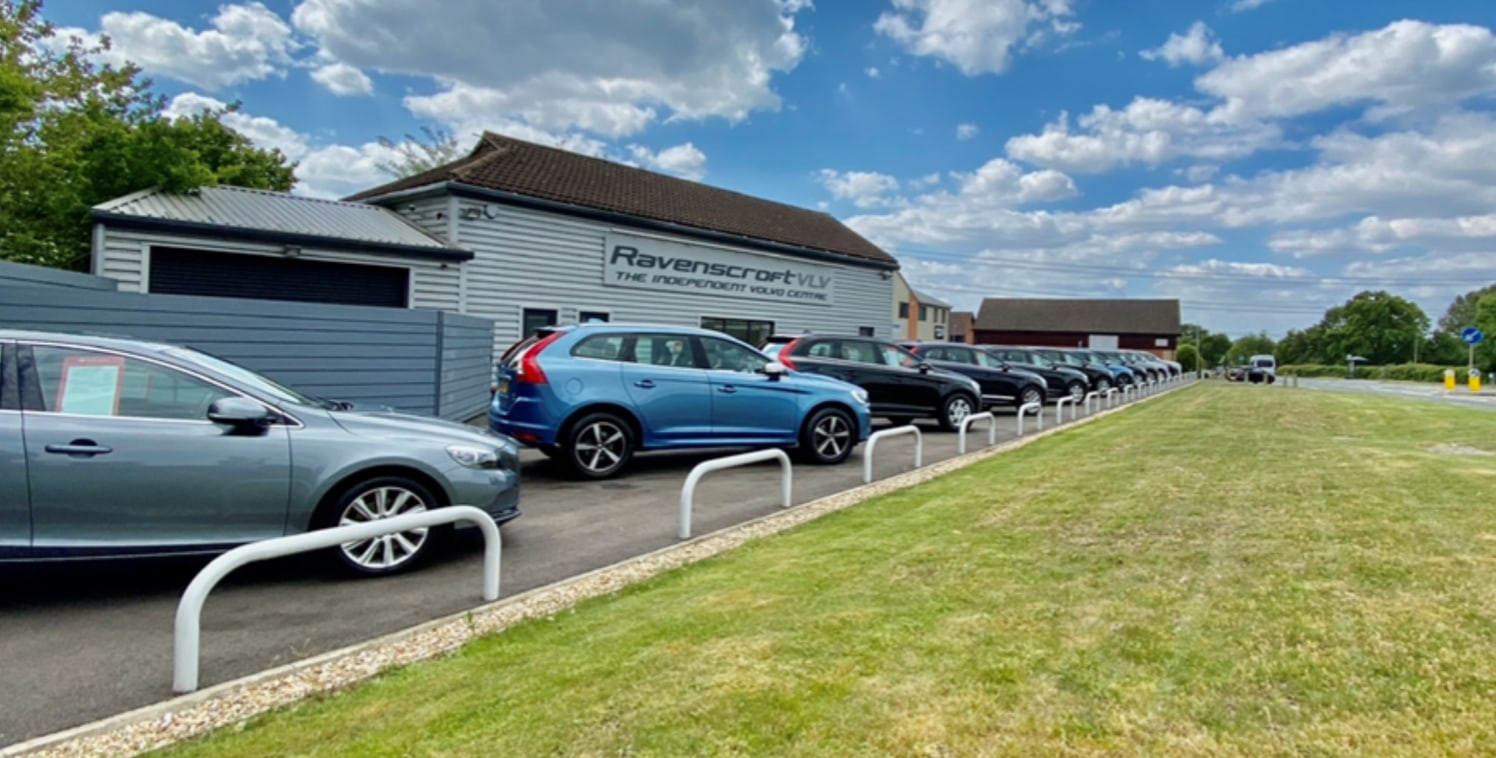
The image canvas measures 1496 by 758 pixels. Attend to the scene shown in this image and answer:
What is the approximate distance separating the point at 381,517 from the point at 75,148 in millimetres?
17057

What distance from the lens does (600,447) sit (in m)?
7.96

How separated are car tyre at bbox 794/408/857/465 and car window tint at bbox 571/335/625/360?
2.39 m

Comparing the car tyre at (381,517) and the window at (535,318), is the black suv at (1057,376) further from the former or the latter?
the car tyre at (381,517)

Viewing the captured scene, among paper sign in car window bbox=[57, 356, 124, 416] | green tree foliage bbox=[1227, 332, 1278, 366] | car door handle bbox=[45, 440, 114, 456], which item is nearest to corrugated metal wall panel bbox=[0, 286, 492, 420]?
paper sign in car window bbox=[57, 356, 124, 416]

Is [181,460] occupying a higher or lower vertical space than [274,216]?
lower

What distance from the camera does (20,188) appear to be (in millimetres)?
16000

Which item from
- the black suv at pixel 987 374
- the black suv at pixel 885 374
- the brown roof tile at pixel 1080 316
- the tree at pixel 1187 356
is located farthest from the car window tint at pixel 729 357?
the tree at pixel 1187 356

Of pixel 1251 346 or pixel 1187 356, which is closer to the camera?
pixel 1187 356

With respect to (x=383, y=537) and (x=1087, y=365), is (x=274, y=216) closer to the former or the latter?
(x=383, y=537)

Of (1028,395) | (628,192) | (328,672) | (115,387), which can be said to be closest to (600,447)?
(115,387)

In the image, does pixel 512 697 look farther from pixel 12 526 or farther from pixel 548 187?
pixel 548 187

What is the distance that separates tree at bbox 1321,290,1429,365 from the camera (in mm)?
84188

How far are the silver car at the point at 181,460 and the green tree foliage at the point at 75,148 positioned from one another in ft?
35.0

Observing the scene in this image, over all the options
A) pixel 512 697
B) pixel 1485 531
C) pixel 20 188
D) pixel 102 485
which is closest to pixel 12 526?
pixel 102 485
